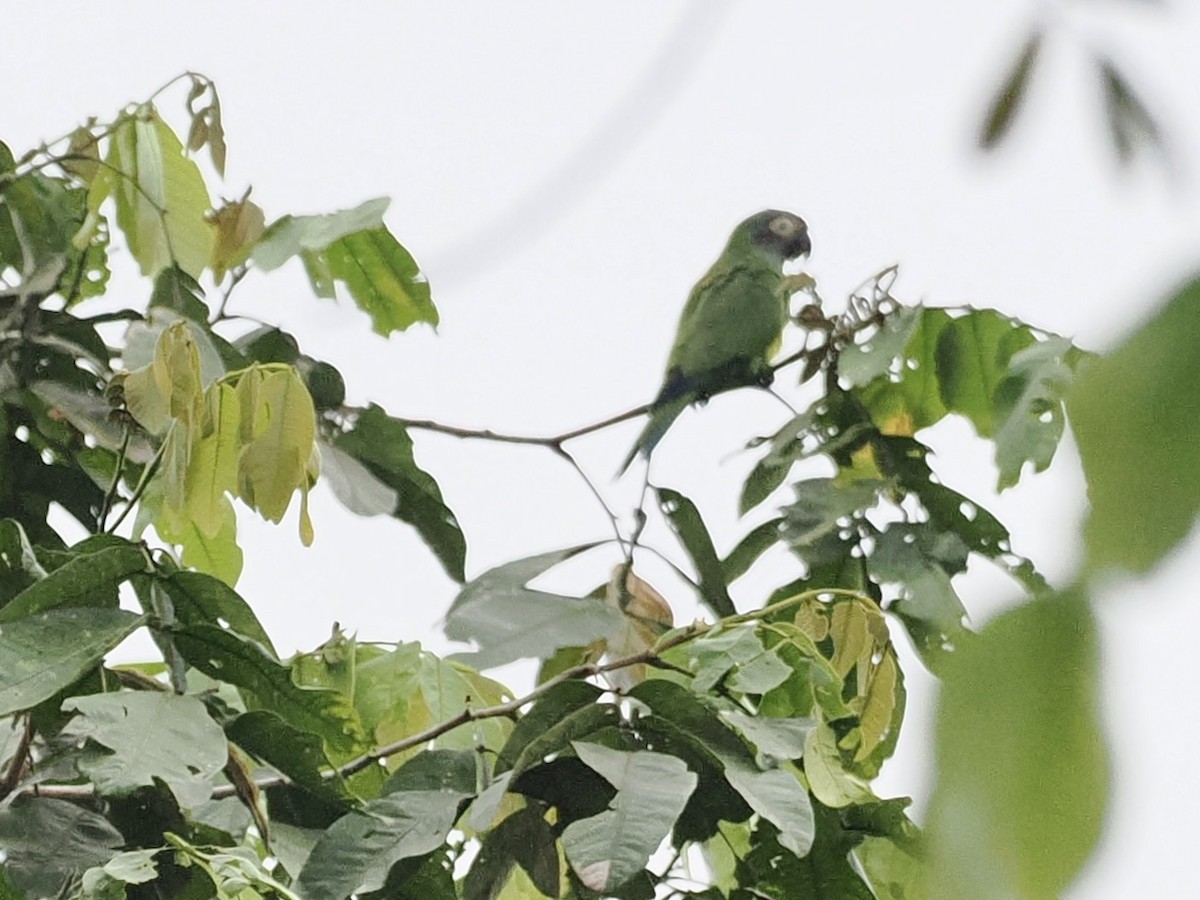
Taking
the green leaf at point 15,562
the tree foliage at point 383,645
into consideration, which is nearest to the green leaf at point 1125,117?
the tree foliage at point 383,645

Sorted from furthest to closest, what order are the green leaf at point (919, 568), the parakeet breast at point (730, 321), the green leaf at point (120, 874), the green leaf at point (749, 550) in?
the parakeet breast at point (730, 321), the green leaf at point (749, 550), the green leaf at point (919, 568), the green leaf at point (120, 874)

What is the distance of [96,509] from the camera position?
1.00 metres

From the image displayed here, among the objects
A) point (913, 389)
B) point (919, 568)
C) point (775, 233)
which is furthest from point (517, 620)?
point (775, 233)

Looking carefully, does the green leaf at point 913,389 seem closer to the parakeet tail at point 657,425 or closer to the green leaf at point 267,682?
the parakeet tail at point 657,425

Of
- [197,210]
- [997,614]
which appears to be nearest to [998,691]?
[997,614]

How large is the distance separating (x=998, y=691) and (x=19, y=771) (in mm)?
740

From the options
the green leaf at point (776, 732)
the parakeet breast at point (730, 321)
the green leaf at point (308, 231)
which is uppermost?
the green leaf at point (308, 231)

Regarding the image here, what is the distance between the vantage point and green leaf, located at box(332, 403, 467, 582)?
3.30ft

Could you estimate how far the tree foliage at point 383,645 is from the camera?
674mm

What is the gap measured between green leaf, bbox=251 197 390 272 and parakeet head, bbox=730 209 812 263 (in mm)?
687

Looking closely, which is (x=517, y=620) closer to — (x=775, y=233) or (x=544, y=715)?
(x=544, y=715)

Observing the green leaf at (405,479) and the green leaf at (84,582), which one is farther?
the green leaf at (405,479)

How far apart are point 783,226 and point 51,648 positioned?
3.74ft

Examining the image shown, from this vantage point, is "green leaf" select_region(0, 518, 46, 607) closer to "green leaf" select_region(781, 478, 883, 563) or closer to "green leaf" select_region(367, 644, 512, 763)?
"green leaf" select_region(367, 644, 512, 763)
